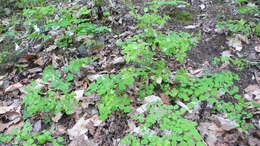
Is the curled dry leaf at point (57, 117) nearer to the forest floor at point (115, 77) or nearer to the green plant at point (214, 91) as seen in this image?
the forest floor at point (115, 77)

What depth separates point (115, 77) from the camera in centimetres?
309

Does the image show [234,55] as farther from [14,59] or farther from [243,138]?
[14,59]

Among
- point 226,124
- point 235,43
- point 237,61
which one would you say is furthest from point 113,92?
point 235,43

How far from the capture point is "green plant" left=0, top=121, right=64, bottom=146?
2.74 meters

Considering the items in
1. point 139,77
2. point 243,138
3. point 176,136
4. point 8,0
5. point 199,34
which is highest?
point 8,0

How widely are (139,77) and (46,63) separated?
6.22 ft

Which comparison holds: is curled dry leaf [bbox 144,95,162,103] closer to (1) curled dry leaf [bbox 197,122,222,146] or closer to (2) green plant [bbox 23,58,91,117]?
(1) curled dry leaf [bbox 197,122,222,146]

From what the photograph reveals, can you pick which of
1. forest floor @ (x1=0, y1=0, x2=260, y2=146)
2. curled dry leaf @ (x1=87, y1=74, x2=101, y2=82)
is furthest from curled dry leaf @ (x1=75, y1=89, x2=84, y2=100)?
curled dry leaf @ (x1=87, y1=74, x2=101, y2=82)

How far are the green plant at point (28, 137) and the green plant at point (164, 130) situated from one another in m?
0.94

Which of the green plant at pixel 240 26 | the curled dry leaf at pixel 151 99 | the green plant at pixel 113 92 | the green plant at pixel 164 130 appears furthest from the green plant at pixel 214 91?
the green plant at pixel 240 26

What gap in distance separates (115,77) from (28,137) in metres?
1.29

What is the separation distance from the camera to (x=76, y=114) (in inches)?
124

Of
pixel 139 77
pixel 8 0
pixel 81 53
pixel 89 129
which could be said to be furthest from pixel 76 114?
pixel 8 0

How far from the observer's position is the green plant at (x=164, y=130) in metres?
2.35
